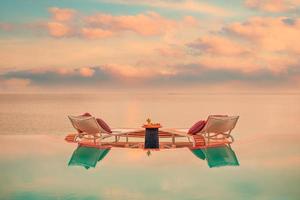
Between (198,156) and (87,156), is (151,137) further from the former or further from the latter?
(87,156)

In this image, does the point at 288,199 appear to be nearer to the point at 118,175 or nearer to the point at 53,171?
the point at 118,175

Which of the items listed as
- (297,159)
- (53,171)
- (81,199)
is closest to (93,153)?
(53,171)

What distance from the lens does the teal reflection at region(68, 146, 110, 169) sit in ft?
33.8

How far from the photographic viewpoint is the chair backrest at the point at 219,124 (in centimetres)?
1120

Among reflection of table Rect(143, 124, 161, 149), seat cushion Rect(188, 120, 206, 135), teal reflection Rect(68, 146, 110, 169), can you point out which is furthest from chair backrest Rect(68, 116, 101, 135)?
seat cushion Rect(188, 120, 206, 135)

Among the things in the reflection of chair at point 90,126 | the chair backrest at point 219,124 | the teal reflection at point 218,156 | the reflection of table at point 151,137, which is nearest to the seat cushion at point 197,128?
the chair backrest at point 219,124

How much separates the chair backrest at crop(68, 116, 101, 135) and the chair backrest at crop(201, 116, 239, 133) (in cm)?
259

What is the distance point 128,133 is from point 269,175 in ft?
12.8

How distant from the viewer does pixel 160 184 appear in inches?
322

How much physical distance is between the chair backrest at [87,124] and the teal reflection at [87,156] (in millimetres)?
461

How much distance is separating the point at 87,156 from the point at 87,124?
0.81 meters

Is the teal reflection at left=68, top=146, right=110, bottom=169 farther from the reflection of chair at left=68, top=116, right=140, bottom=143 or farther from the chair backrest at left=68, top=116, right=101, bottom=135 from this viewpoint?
the chair backrest at left=68, top=116, right=101, bottom=135

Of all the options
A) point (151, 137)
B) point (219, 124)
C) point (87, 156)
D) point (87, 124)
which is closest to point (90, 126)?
point (87, 124)

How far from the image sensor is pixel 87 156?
11047 millimetres
